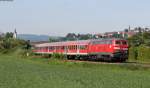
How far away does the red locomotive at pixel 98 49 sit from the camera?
5274 cm

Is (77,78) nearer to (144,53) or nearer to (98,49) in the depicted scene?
(98,49)

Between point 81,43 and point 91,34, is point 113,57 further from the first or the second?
point 91,34

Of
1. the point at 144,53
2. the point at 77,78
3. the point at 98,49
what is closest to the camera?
the point at 77,78

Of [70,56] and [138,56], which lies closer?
[138,56]

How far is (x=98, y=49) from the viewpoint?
57.3m

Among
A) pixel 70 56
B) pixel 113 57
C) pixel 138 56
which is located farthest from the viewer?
pixel 70 56

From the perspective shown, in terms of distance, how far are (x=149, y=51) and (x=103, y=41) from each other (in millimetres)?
10197

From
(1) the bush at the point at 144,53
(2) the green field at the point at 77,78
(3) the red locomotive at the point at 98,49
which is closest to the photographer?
(2) the green field at the point at 77,78

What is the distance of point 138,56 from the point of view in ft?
218

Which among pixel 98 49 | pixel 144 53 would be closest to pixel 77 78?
pixel 98 49

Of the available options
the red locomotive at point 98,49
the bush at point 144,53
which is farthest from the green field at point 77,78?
the bush at point 144,53

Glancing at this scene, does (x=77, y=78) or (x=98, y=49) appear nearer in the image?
(x=77, y=78)

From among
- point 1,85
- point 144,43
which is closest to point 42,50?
point 144,43

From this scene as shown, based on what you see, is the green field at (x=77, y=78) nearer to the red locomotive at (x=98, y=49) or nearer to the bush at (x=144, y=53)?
the red locomotive at (x=98, y=49)
